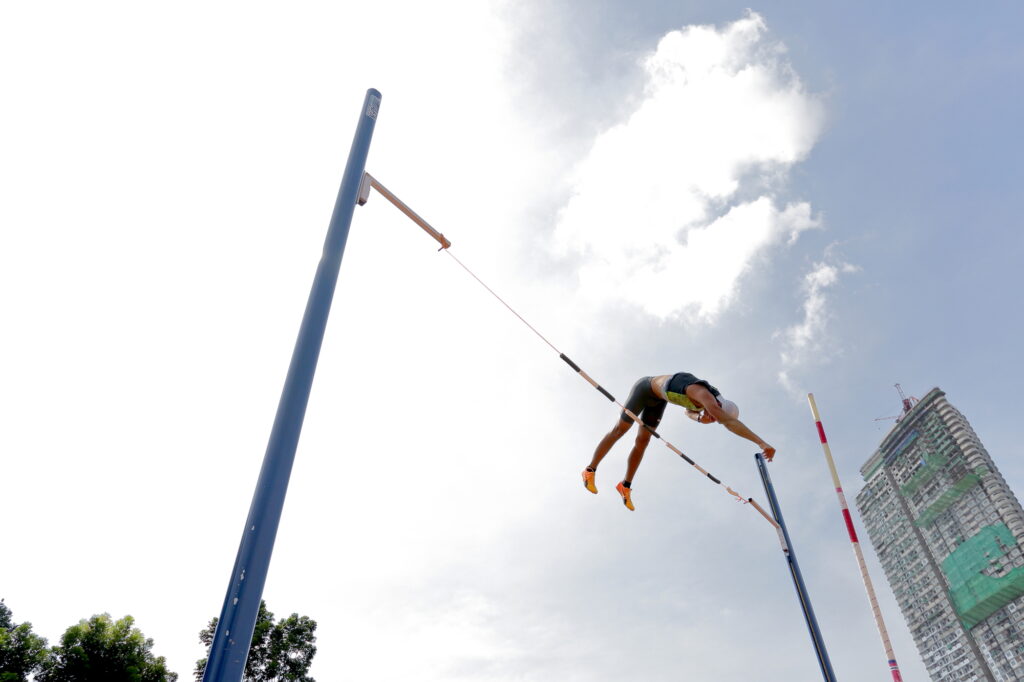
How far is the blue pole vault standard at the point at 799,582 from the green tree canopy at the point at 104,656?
24000 millimetres

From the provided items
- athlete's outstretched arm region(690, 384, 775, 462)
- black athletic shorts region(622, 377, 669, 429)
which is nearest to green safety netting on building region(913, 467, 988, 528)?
black athletic shorts region(622, 377, 669, 429)

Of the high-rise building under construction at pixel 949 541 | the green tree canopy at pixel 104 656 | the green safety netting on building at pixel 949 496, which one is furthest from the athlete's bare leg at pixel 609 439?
the green safety netting on building at pixel 949 496

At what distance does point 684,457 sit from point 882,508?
105751mm

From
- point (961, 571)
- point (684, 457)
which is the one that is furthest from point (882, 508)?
point (684, 457)

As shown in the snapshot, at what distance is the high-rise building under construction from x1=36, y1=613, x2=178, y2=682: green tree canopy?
92949mm

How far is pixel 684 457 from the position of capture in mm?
9172

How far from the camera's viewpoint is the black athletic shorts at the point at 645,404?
7918mm

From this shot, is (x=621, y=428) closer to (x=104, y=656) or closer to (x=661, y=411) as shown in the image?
(x=661, y=411)

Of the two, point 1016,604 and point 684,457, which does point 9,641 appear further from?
point 1016,604

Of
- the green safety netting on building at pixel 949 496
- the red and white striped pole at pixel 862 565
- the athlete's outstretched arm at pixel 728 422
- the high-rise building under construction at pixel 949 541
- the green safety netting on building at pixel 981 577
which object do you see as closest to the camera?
the athlete's outstretched arm at pixel 728 422

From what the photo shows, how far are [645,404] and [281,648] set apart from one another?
24.7m

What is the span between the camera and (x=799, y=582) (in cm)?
→ 782

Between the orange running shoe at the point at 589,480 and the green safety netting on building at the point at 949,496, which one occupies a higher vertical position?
the green safety netting on building at the point at 949,496

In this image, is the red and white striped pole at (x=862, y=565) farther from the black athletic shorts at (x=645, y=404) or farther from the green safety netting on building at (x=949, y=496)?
the green safety netting on building at (x=949, y=496)
